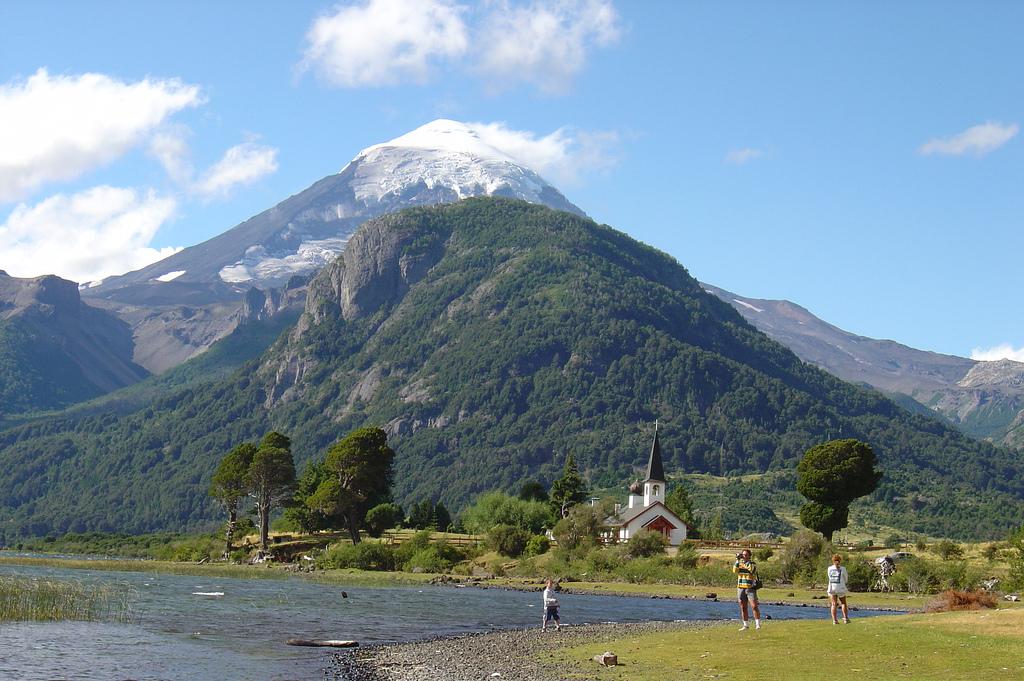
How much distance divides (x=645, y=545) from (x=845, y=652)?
85469 millimetres

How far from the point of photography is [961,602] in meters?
51.7

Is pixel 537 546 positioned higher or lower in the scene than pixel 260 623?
higher

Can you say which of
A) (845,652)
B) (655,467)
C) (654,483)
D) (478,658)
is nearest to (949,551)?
(654,483)

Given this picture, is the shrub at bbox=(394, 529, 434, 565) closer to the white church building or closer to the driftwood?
the white church building

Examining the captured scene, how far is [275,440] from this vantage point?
153875 mm

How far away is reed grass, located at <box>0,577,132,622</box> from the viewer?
2312 inches

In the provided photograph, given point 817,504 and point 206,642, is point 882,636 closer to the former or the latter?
point 206,642

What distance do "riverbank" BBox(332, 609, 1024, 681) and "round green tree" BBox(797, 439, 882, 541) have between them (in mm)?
73063

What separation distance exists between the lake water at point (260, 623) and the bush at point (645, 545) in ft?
64.7

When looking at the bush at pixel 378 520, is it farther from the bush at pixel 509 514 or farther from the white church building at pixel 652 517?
the white church building at pixel 652 517

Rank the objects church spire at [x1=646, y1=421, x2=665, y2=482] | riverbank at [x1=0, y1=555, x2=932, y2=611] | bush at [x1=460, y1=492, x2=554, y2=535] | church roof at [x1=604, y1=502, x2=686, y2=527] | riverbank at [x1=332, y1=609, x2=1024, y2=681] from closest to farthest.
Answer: riverbank at [x1=332, y1=609, x2=1024, y2=681] → riverbank at [x1=0, y1=555, x2=932, y2=611] → church roof at [x1=604, y1=502, x2=686, y2=527] → bush at [x1=460, y1=492, x2=554, y2=535] → church spire at [x1=646, y1=421, x2=665, y2=482]

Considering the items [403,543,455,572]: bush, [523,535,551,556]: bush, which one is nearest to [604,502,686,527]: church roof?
[523,535,551,556]: bush

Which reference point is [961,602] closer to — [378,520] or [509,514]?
[378,520]

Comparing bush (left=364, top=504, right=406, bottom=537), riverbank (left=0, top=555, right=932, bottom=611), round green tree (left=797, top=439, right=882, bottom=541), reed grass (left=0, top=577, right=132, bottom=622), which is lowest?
riverbank (left=0, top=555, right=932, bottom=611)
